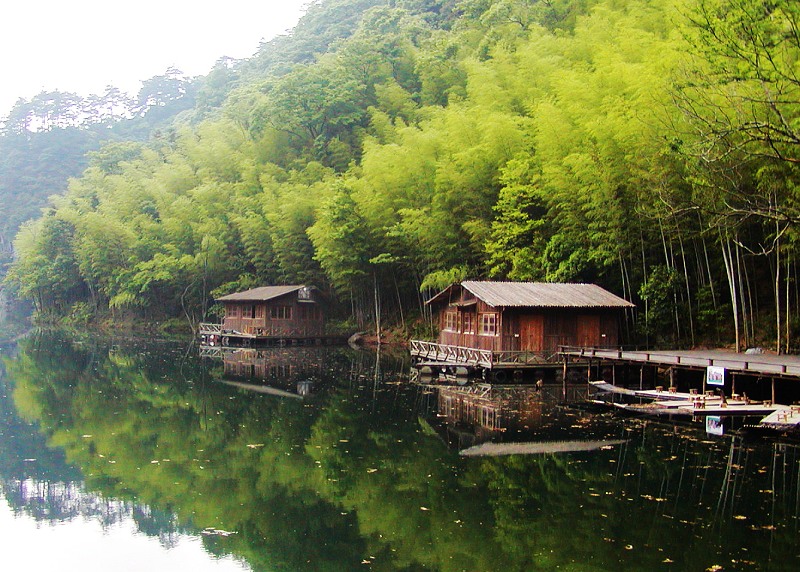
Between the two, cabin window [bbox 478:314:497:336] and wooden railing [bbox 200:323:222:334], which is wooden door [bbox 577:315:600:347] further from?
wooden railing [bbox 200:323:222:334]

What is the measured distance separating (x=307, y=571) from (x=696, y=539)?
16.2 feet

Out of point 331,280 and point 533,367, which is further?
point 331,280

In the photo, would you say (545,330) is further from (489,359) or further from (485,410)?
(485,410)

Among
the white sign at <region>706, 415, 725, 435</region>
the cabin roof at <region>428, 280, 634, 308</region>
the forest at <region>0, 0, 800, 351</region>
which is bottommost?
the white sign at <region>706, 415, 725, 435</region>

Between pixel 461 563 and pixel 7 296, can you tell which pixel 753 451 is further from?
pixel 7 296

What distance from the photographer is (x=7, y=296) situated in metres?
84.3

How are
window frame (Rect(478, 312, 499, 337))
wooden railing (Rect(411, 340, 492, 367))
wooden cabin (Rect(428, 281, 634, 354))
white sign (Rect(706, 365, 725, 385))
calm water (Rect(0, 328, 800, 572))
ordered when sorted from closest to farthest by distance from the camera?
calm water (Rect(0, 328, 800, 572)) → white sign (Rect(706, 365, 725, 385)) → wooden railing (Rect(411, 340, 492, 367)) → wooden cabin (Rect(428, 281, 634, 354)) → window frame (Rect(478, 312, 499, 337))

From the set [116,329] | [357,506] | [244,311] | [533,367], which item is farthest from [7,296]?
[357,506]

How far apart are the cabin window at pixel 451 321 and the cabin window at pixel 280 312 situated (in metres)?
15.8

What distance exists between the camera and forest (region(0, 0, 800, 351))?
18.1 metres

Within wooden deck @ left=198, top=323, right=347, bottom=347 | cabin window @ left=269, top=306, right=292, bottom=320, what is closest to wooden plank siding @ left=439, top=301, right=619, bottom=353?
wooden deck @ left=198, top=323, right=347, bottom=347

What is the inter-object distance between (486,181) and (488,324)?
8125 mm

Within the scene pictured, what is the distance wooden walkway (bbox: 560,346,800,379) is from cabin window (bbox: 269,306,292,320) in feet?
71.8

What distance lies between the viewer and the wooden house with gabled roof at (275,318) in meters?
43.8
